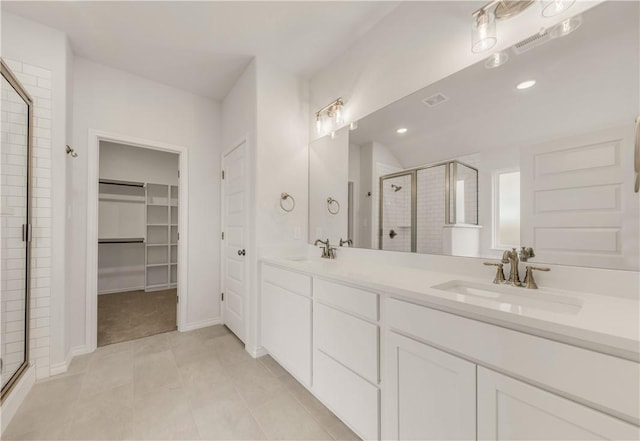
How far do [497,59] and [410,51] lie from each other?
2.02 ft

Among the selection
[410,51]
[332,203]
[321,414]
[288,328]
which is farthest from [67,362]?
[410,51]

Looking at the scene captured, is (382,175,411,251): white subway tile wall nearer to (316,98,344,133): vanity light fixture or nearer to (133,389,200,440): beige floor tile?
(316,98,344,133): vanity light fixture

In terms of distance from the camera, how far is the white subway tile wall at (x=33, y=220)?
1723 mm

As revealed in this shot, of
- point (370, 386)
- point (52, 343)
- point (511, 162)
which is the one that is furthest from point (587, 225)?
point (52, 343)

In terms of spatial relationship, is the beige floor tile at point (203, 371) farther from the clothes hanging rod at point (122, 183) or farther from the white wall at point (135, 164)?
the white wall at point (135, 164)

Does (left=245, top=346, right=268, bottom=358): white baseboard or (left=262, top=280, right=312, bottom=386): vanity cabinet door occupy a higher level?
(left=262, top=280, right=312, bottom=386): vanity cabinet door

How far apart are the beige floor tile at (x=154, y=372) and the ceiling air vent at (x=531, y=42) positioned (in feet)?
9.62

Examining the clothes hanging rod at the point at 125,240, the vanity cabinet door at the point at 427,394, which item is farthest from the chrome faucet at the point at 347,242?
the clothes hanging rod at the point at 125,240

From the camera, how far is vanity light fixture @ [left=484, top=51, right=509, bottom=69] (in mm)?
1295

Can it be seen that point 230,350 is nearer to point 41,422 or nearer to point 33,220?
point 41,422

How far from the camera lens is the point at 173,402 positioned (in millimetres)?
1713

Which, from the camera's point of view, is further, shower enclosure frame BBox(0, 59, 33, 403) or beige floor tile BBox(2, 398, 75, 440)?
shower enclosure frame BBox(0, 59, 33, 403)

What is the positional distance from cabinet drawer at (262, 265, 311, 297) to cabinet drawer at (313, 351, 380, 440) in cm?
40

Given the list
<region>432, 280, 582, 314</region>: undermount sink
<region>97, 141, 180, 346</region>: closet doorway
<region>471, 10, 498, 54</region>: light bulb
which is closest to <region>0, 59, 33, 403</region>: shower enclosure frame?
<region>97, 141, 180, 346</region>: closet doorway
